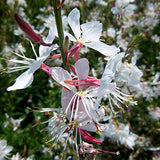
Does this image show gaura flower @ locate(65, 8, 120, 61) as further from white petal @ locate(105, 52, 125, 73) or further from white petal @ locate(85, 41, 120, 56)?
white petal @ locate(105, 52, 125, 73)

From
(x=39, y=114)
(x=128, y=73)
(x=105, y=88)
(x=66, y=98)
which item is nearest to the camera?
(x=105, y=88)

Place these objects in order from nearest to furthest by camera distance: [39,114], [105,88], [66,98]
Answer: [105,88] → [66,98] → [39,114]

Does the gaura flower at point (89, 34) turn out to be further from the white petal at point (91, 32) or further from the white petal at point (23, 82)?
the white petal at point (23, 82)

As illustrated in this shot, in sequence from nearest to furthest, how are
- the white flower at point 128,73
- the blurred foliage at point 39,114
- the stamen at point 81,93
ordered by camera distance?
1. the stamen at point 81,93
2. the white flower at point 128,73
3. the blurred foliage at point 39,114

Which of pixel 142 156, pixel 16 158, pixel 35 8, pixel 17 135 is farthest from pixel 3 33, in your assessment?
pixel 142 156

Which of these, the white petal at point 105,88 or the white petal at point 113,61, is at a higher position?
the white petal at point 113,61

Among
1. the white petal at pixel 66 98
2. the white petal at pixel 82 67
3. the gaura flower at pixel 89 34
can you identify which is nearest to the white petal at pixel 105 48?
the gaura flower at pixel 89 34

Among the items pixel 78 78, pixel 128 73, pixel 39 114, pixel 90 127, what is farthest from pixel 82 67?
pixel 39 114

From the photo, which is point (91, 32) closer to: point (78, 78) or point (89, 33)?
point (89, 33)

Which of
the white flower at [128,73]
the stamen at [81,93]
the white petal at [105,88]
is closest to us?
the white petal at [105,88]
